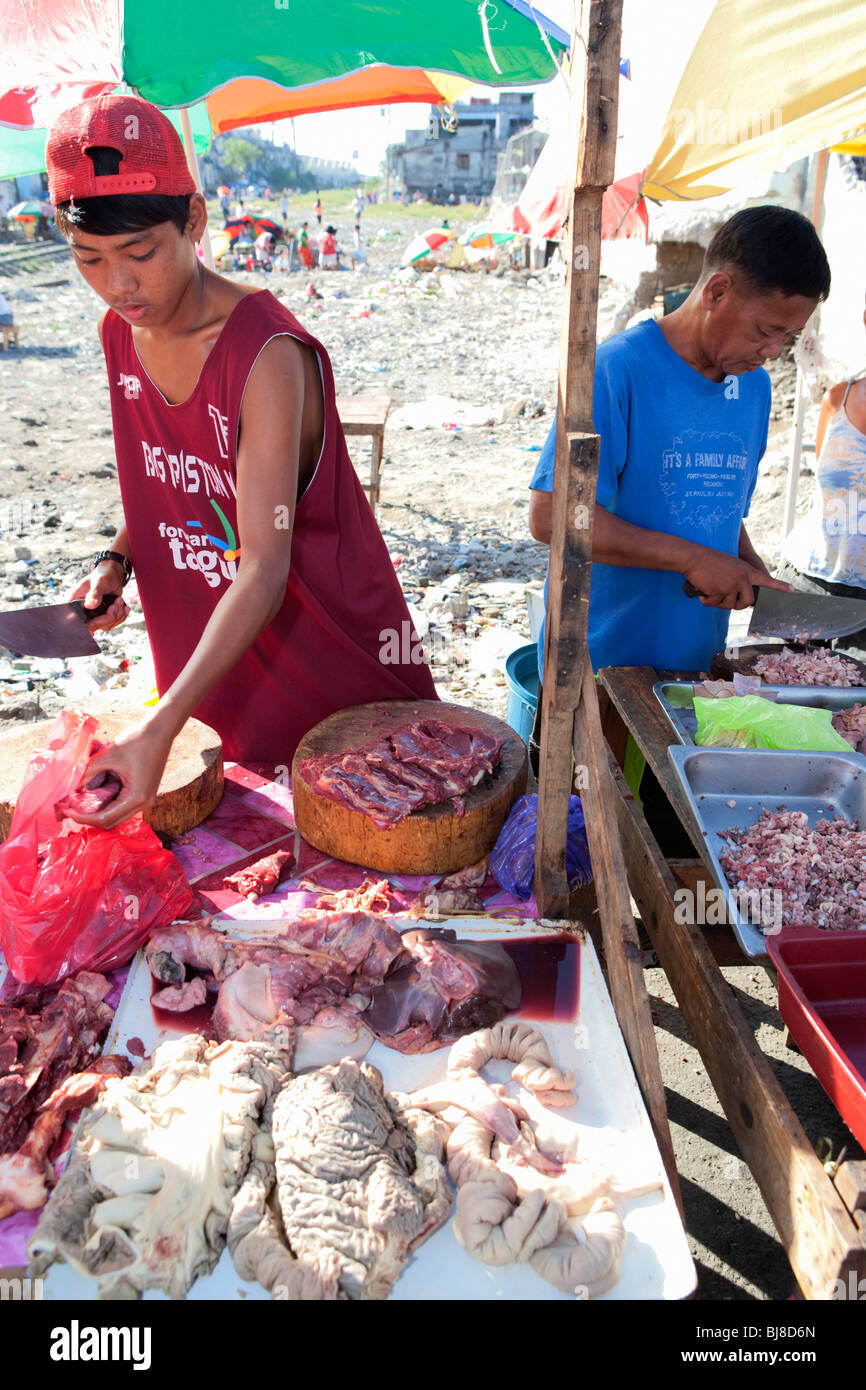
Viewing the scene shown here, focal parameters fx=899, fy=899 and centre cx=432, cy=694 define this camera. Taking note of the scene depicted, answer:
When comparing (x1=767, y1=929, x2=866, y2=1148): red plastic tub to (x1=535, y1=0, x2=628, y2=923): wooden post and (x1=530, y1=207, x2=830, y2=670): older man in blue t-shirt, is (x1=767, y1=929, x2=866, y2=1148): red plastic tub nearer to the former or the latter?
(x1=535, y1=0, x2=628, y2=923): wooden post

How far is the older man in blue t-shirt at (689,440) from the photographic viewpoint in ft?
8.57

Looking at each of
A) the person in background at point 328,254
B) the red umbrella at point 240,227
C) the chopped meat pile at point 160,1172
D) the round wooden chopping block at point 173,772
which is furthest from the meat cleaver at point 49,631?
the red umbrella at point 240,227

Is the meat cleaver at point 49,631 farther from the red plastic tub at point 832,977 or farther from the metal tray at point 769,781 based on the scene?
the red plastic tub at point 832,977

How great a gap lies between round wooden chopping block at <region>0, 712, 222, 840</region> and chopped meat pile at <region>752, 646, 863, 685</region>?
1.77m

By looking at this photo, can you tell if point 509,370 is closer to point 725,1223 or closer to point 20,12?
point 20,12

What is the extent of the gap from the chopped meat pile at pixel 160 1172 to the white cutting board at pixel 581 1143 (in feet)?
0.12

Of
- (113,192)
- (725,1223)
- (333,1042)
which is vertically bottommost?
(725,1223)

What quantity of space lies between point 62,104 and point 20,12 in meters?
0.48

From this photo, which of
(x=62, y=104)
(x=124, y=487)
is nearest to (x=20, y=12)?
(x=62, y=104)

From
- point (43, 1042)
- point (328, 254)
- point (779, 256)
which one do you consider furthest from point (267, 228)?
point (43, 1042)

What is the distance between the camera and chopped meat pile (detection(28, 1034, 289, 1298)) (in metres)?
1.35

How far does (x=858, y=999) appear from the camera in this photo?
1736 mm

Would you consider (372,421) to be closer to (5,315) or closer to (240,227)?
(5,315)
